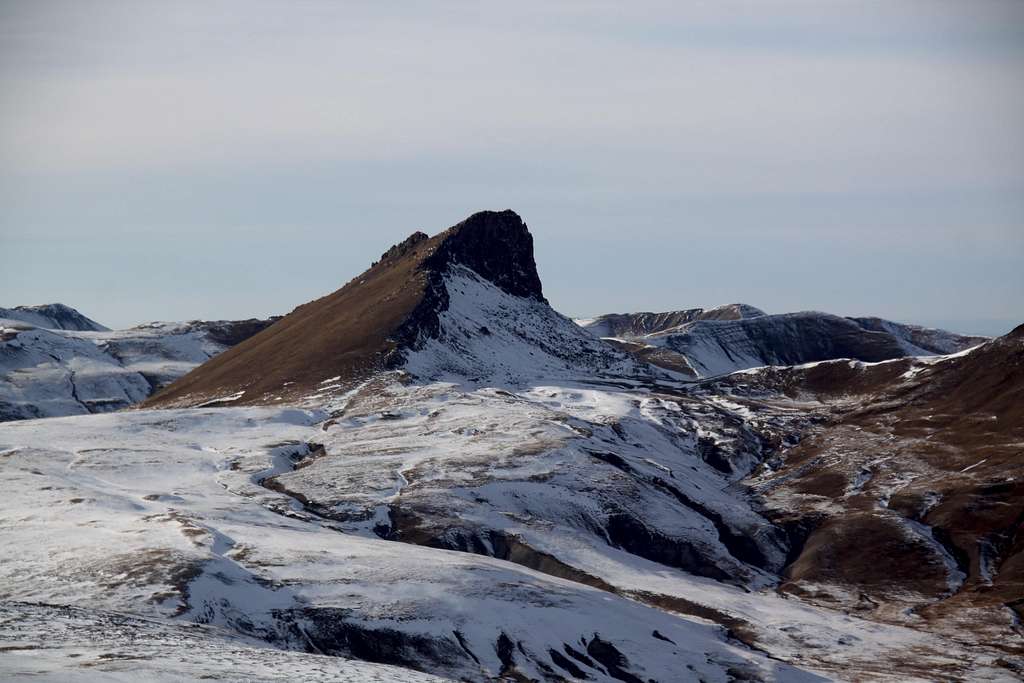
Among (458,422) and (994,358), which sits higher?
(994,358)

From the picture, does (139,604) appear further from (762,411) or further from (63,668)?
(762,411)

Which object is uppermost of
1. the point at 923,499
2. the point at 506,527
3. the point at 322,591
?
the point at 923,499

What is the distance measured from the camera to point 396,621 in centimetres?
8688

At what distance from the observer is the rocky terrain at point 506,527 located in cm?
8412

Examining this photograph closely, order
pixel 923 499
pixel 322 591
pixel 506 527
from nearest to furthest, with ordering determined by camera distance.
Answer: pixel 322 591 < pixel 506 527 < pixel 923 499

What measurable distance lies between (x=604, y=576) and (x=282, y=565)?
33.4 m

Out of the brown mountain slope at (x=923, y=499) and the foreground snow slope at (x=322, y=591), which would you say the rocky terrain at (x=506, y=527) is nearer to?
the foreground snow slope at (x=322, y=591)

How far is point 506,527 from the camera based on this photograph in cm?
12275

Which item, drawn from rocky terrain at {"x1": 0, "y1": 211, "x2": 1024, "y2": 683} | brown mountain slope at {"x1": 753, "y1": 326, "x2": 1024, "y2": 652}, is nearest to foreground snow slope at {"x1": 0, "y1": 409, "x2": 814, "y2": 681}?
rocky terrain at {"x1": 0, "y1": 211, "x2": 1024, "y2": 683}

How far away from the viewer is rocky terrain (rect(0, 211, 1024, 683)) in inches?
3312

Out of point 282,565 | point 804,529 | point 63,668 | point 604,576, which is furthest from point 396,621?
point 804,529

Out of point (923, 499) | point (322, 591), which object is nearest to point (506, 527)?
point (322, 591)

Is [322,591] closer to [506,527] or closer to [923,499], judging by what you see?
[506,527]

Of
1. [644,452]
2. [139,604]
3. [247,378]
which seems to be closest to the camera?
[139,604]
